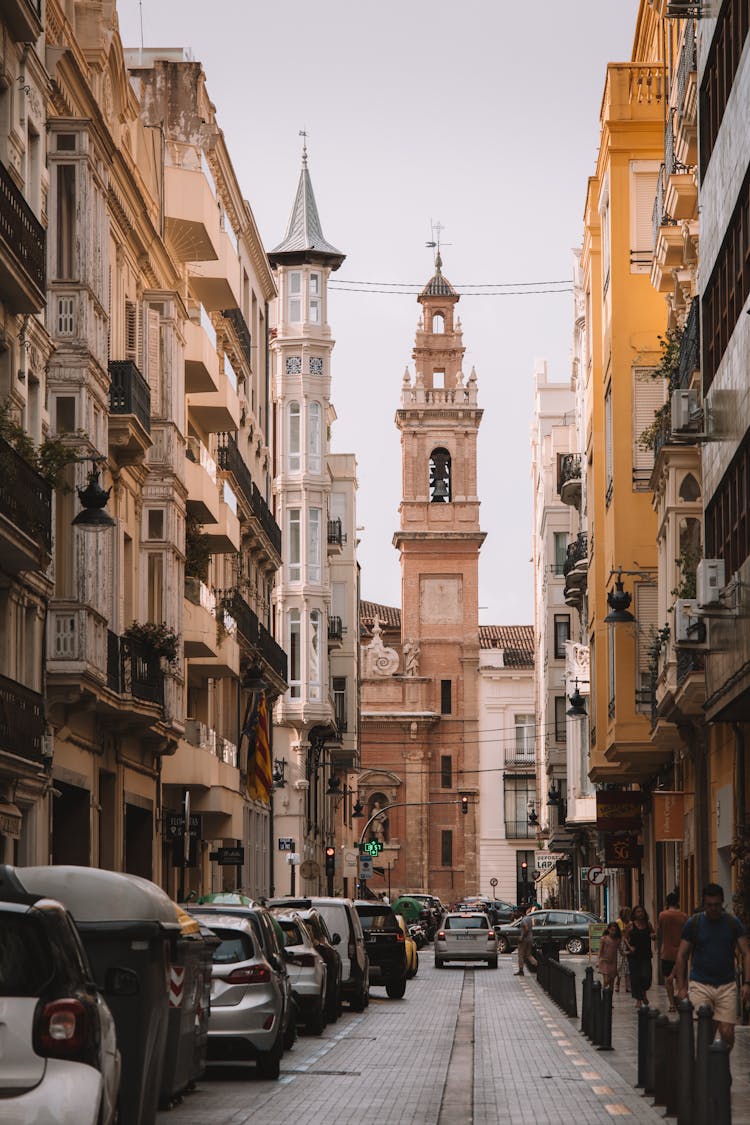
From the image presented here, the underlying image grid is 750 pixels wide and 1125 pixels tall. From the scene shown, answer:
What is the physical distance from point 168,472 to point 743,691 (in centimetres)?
1658

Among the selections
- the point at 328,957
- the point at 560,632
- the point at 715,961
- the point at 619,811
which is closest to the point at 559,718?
the point at 560,632

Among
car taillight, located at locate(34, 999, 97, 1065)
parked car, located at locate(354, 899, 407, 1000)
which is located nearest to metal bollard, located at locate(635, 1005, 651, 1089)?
car taillight, located at locate(34, 999, 97, 1065)

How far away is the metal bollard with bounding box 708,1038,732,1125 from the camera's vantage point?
38.6 feet

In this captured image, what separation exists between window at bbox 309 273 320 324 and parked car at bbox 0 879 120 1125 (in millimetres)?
65809

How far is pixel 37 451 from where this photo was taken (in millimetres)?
26000

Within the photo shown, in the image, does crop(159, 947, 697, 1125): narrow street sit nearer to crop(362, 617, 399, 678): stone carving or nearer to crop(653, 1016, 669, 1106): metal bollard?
crop(653, 1016, 669, 1106): metal bollard

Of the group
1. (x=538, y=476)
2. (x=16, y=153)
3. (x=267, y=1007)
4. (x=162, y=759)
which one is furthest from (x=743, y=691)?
(x=538, y=476)

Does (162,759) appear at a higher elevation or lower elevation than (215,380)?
lower

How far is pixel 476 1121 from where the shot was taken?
1584 centimetres

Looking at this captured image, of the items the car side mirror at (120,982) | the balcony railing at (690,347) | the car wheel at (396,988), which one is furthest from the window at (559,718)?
the car side mirror at (120,982)

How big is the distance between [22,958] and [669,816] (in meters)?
25.6

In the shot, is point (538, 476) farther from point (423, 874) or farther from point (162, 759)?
point (162, 759)

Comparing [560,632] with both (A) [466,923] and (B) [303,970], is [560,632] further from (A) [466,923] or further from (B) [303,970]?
(B) [303,970]

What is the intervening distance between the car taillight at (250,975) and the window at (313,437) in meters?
55.4
